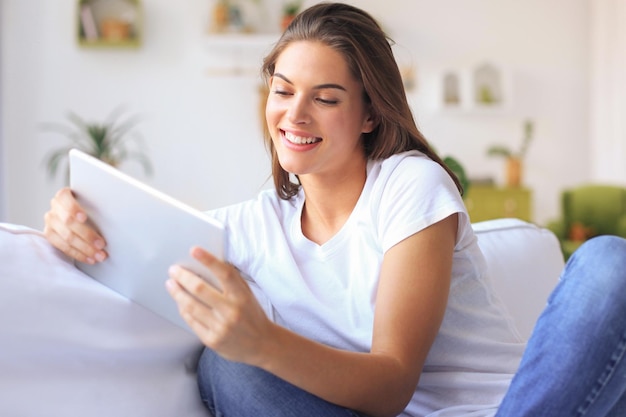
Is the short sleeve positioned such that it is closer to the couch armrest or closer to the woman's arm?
the woman's arm

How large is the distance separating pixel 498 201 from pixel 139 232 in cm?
467

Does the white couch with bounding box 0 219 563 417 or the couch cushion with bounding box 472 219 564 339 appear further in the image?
the couch cushion with bounding box 472 219 564 339

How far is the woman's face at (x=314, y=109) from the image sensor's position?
4.74 feet

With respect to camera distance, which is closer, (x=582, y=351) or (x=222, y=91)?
(x=582, y=351)

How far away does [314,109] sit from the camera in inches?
57.2

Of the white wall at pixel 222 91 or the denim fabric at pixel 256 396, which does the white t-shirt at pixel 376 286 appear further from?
the white wall at pixel 222 91

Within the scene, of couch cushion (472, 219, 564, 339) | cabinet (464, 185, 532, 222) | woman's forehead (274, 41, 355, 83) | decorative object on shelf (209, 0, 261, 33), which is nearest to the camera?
woman's forehead (274, 41, 355, 83)

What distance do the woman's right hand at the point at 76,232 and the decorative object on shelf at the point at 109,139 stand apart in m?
3.89

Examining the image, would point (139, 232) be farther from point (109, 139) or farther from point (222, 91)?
point (222, 91)

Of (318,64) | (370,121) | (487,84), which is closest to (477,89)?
(487,84)

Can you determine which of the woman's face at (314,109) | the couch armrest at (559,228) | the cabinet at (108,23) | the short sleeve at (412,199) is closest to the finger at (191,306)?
the short sleeve at (412,199)

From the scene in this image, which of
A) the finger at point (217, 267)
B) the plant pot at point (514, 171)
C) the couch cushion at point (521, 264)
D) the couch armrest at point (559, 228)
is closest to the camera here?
the finger at point (217, 267)

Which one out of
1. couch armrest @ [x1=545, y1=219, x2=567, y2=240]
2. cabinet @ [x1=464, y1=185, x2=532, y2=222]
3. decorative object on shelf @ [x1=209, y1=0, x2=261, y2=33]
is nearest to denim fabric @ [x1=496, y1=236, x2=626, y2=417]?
couch armrest @ [x1=545, y1=219, x2=567, y2=240]

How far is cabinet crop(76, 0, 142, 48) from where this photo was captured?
526cm
